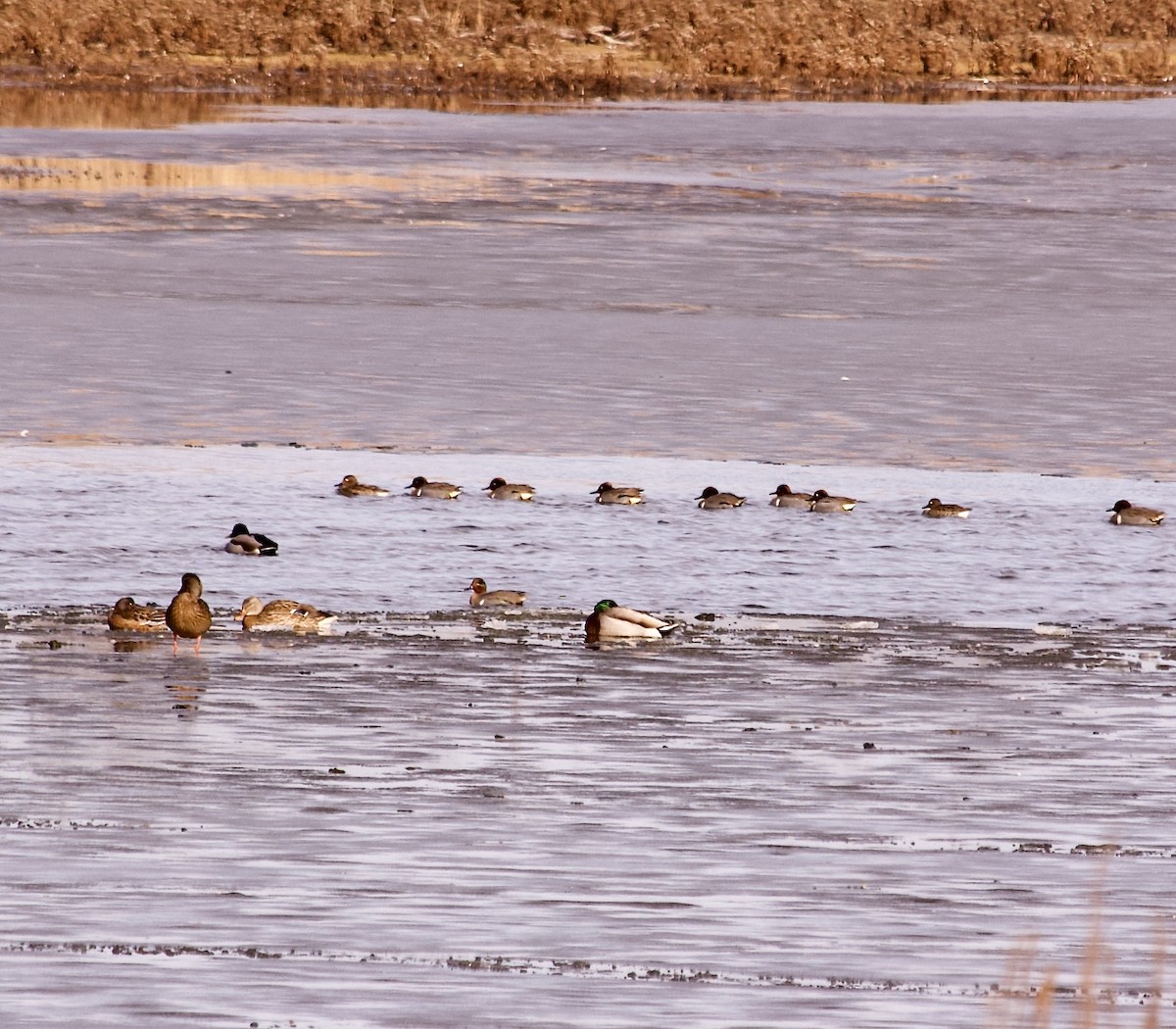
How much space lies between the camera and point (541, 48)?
52438 millimetres

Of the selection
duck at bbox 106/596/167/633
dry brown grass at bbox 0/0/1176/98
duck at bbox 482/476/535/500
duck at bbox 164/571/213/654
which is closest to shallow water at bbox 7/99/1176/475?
duck at bbox 482/476/535/500

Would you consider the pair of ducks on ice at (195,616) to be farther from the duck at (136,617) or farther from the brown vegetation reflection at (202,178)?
the brown vegetation reflection at (202,178)

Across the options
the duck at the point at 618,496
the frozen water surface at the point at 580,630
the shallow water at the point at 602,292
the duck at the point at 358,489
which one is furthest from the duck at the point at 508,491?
the shallow water at the point at 602,292

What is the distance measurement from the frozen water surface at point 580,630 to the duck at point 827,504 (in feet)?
0.29

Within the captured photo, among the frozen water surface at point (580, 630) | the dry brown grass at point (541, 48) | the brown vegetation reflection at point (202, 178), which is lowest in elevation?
the frozen water surface at point (580, 630)

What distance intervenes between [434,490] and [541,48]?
40.5 meters

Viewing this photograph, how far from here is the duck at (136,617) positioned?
9969mm

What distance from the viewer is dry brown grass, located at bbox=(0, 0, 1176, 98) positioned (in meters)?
47.5

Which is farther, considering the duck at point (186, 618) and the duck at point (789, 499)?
the duck at point (789, 499)

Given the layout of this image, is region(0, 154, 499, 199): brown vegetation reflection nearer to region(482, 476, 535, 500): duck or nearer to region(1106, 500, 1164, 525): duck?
region(482, 476, 535, 500): duck

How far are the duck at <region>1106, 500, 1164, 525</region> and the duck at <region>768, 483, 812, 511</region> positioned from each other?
1517 millimetres

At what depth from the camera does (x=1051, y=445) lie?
1505 cm

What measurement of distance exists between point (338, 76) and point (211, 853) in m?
43.0

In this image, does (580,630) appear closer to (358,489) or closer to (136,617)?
(136,617)
